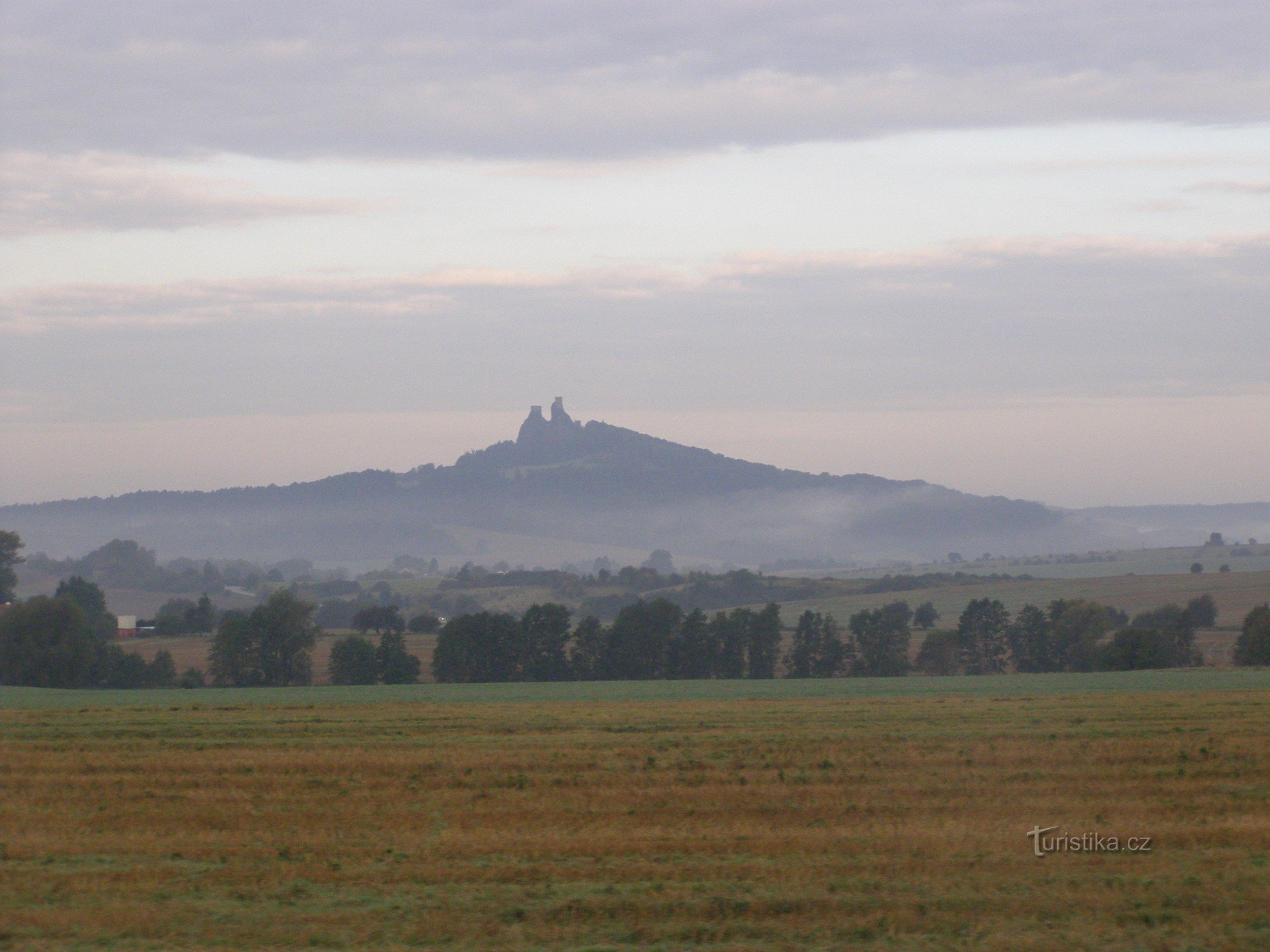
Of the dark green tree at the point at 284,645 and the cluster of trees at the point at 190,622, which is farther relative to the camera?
the cluster of trees at the point at 190,622

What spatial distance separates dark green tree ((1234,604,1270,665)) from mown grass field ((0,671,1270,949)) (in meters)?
47.3

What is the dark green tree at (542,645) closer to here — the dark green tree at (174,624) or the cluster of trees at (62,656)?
the cluster of trees at (62,656)

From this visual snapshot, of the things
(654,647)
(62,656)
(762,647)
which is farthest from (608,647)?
(62,656)

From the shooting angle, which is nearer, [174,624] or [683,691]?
[683,691]

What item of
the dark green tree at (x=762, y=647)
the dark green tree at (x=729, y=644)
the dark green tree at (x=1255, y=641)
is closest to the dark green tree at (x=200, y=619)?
the dark green tree at (x=729, y=644)

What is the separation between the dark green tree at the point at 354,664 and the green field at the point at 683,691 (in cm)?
2075

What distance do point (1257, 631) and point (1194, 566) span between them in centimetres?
A: 9469

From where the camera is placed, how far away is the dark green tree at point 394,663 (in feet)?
254

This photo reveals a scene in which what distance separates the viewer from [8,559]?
122 metres

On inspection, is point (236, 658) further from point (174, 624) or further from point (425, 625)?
point (174, 624)

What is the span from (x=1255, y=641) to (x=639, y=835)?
66.8 meters

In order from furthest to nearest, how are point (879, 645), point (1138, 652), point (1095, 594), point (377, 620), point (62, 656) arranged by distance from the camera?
point (1095, 594) < point (377, 620) < point (879, 645) < point (62, 656) < point (1138, 652)

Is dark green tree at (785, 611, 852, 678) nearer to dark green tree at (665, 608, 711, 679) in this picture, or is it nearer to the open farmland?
dark green tree at (665, 608, 711, 679)

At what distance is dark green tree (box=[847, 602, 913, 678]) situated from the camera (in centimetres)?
8262
